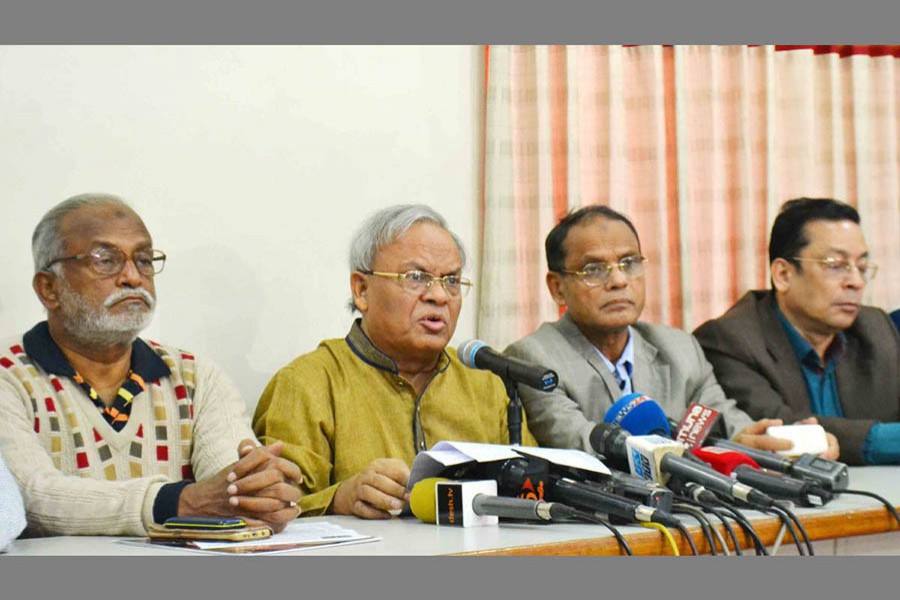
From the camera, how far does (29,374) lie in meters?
2.65

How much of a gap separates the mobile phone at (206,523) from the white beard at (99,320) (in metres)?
0.77

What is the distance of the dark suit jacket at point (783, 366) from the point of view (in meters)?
3.63

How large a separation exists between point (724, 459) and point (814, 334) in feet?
4.45

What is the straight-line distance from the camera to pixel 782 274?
3895 mm

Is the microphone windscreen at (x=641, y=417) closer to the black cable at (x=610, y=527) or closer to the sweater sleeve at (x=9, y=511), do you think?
the black cable at (x=610, y=527)

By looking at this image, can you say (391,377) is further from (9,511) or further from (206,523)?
(9,511)

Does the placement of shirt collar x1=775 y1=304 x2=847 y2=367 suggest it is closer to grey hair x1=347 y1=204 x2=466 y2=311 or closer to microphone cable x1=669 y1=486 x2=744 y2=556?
grey hair x1=347 y1=204 x2=466 y2=311

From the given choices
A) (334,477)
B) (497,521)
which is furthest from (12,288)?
(497,521)

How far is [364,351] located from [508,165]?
40.3 inches

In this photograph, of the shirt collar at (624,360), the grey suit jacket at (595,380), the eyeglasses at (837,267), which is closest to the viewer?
the grey suit jacket at (595,380)

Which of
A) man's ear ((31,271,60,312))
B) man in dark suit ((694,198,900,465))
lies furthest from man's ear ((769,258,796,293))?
man's ear ((31,271,60,312))

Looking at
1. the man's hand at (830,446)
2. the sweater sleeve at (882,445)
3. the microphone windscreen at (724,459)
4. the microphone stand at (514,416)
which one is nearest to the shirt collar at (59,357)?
the microphone stand at (514,416)

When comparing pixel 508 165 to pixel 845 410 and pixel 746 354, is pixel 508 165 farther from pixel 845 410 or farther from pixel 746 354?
pixel 845 410

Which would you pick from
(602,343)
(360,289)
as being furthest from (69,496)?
(602,343)
